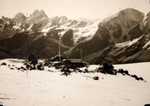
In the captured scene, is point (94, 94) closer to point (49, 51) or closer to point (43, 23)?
point (49, 51)

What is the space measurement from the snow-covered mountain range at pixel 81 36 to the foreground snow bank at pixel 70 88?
48cm

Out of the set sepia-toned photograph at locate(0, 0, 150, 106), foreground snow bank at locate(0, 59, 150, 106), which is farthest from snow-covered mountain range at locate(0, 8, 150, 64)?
foreground snow bank at locate(0, 59, 150, 106)

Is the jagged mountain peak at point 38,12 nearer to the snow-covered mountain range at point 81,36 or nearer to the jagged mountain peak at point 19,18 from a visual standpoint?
the snow-covered mountain range at point 81,36

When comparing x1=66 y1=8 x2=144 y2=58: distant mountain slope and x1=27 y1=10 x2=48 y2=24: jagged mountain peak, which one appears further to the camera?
x1=27 y1=10 x2=48 y2=24: jagged mountain peak

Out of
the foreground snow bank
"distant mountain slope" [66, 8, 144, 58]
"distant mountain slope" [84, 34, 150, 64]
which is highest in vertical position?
"distant mountain slope" [66, 8, 144, 58]

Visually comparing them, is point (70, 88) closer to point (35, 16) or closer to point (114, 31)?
point (114, 31)

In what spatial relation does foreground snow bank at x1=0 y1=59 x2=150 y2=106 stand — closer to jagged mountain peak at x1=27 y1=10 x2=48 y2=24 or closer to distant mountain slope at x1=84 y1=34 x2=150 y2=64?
distant mountain slope at x1=84 y1=34 x2=150 y2=64

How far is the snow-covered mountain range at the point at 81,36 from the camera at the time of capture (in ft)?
19.4

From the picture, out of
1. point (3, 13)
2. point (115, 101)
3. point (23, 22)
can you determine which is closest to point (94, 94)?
point (115, 101)

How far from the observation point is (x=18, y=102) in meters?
4.91

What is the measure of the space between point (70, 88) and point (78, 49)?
1.41 m

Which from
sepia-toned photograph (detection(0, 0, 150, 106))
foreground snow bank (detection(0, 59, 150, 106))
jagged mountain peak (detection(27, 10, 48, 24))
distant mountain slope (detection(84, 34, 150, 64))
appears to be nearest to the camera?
foreground snow bank (detection(0, 59, 150, 106))

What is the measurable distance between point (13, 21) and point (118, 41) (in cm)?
387

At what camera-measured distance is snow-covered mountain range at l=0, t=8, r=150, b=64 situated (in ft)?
19.4
